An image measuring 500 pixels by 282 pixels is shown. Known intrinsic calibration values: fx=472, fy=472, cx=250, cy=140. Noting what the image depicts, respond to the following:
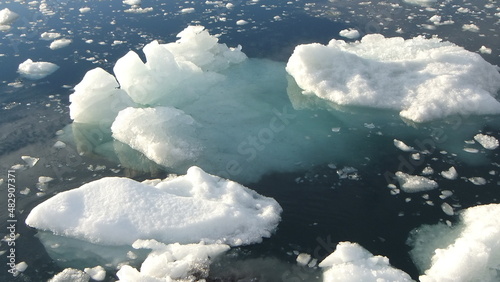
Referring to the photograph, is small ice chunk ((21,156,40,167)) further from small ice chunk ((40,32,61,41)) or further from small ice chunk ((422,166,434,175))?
small ice chunk ((40,32,61,41))

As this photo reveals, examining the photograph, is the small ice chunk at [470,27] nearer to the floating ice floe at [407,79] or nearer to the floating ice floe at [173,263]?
the floating ice floe at [407,79]

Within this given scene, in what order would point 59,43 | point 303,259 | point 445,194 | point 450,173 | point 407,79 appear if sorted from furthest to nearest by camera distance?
point 59,43
point 407,79
point 450,173
point 445,194
point 303,259

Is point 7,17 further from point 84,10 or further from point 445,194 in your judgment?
point 445,194

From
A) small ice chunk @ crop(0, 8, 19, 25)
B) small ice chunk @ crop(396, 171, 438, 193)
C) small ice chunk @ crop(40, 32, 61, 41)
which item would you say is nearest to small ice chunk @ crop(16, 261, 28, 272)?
small ice chunk @ crop(396, 171, 438, 193)

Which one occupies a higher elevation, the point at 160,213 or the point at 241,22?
the point at 160,213

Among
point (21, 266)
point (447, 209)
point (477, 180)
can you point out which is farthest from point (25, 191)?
point (477, 180)

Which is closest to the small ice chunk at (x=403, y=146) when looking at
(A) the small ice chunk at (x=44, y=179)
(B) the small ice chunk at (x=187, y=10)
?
(A) the small ice chunk at (x=44, y=179)
